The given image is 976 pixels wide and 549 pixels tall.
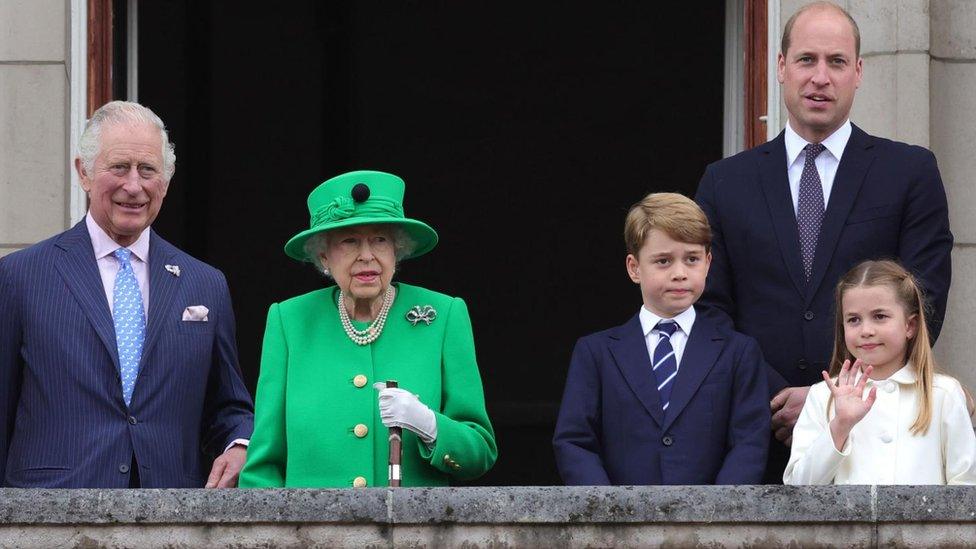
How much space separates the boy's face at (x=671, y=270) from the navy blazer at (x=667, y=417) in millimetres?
110

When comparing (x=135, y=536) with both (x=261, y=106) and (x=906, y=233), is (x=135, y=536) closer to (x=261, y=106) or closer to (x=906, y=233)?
(x=906, y=233)

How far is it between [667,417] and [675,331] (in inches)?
11.2

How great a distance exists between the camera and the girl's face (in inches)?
211

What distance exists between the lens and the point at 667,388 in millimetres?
→ 5523

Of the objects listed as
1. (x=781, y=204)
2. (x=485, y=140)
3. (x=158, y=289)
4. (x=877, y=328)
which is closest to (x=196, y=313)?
(x=158, y=289)

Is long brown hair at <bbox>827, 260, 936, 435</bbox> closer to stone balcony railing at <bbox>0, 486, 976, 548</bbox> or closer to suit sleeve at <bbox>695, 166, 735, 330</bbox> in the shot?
suit sleeve at <bbox>695, 166, 735, 330</bbox>

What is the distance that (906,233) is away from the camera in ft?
18.9

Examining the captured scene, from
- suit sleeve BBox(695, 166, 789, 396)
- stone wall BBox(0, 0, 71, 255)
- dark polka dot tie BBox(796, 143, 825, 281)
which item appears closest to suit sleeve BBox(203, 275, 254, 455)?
suit sleeve BBox(695, 166, 789, 396)

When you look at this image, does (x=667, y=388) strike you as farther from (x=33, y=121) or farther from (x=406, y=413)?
(x=33, y=121)

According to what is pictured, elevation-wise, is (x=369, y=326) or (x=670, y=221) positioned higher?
(x=670, y=221)

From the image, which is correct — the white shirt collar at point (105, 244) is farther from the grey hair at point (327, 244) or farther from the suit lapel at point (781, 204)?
the suit lapel at point (781, 204)

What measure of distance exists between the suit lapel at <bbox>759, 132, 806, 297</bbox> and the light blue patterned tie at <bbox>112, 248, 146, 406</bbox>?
182 centimetres

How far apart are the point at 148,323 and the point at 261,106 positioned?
819 centimetres

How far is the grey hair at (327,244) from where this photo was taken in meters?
5.46
